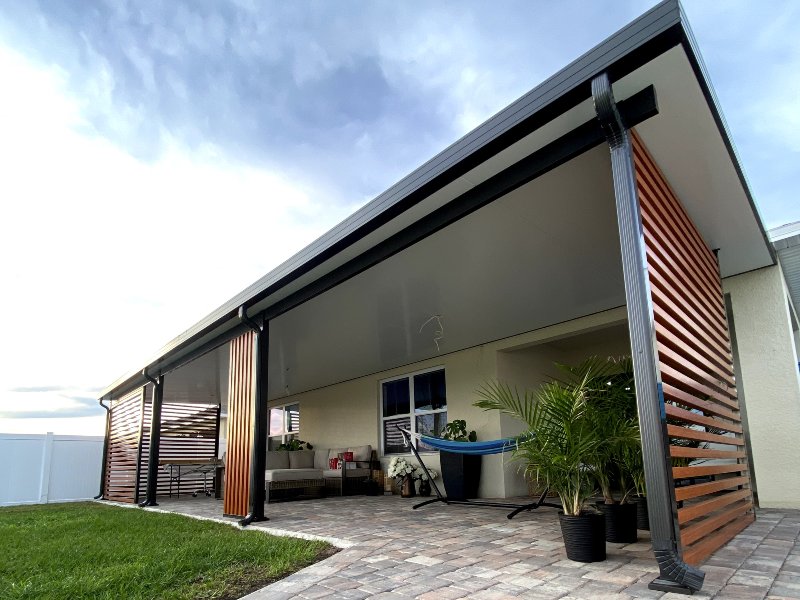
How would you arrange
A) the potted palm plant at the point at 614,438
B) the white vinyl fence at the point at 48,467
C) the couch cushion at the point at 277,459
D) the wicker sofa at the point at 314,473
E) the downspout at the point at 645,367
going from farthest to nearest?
1. the white vinyl fence at the point at 48,467
2. the couch cushion at the point at 277,459
3. the wicker sofa at the point at 314,473
4. the potted palm plant at the point at 614,438
5. the downspout at the point at 645,367

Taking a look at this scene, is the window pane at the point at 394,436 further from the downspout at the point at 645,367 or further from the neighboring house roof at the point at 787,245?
the downspout at the point at 645,367

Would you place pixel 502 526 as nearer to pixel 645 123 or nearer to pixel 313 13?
pixel 645 123

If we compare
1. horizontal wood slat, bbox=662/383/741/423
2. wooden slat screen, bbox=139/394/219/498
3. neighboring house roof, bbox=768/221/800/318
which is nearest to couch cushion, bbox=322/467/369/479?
wooden slat screen, bbox=139/394/219/498

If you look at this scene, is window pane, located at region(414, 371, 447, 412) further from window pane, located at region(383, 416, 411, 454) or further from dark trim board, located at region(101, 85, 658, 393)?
dark trim board, located at region(101, 85, 658, 393)

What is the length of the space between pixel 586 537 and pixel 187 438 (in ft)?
34.0

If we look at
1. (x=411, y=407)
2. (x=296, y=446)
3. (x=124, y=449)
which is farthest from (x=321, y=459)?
(x=124, y=449)

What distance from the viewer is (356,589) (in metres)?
2.50

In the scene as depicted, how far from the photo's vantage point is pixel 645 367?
7.76 ft

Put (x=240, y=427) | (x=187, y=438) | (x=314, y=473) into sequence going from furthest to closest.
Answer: (x=187, y=438), (x=314, y=473), (x=240, y=427)

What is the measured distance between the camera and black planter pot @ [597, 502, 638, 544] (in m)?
3.34

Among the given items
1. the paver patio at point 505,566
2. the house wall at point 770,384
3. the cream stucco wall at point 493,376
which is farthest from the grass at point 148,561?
the house wall at point 770,384

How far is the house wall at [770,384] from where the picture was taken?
4707 millimetres

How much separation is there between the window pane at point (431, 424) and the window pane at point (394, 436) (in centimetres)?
25

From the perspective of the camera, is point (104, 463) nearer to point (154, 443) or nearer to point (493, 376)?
point (154, 443)
